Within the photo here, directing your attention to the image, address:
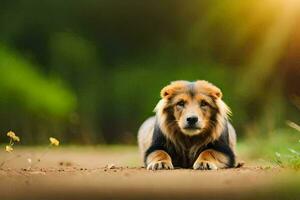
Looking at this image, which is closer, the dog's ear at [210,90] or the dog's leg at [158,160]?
the dog's leg at [158,160]

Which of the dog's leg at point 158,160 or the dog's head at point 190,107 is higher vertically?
the dog's head at point 190,107

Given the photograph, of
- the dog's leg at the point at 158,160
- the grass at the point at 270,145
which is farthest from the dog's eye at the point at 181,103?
the grass at the point at 270,145

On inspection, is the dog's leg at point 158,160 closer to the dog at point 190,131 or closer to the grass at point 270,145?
the dog at point 190,131

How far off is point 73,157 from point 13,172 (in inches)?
139

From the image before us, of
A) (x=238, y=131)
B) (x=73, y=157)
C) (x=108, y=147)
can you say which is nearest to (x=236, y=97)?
(x=238, y=131)

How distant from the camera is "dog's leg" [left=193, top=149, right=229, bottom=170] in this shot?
23.2 ft

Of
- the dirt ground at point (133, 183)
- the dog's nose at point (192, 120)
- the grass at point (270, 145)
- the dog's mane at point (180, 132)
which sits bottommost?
the dirt ground at point (133, 183)

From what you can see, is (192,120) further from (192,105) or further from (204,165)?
(204,165)

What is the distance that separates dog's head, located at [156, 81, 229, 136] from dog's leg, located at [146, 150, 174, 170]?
0.79ft

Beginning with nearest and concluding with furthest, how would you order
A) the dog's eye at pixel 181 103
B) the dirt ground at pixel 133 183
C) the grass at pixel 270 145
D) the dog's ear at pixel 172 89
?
the dirt ground at pixel 133 183 < the dog's eye at pixel 181 103 < the dog's ear at pixel 172 89 < the grass at pixel 270 145

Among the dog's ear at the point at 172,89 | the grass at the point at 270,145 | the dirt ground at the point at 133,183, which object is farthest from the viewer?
the grass at the point at 270,145

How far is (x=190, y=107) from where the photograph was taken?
23.4 feet

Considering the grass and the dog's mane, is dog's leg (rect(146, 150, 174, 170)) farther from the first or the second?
the grass

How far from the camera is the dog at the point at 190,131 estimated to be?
23.3ft
